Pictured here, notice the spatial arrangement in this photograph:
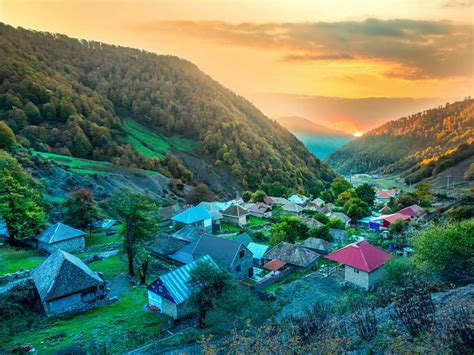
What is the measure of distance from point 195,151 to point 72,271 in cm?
9109

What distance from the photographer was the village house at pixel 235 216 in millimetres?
58781

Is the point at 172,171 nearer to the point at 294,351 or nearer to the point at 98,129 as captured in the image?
the point at 98,129

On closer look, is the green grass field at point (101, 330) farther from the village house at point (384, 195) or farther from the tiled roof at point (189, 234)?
the village house at point (384, 195)

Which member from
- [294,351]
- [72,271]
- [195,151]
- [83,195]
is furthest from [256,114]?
[294,351]

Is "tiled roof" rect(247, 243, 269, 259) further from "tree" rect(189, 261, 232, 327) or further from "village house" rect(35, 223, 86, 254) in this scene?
"village house" rect(35, 223, 86, 254)

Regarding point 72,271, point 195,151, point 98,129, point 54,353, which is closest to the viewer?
point 54,353

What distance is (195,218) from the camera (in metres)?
50.8

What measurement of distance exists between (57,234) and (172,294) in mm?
17332

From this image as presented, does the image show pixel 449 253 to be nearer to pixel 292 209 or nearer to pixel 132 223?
pixel 132 223

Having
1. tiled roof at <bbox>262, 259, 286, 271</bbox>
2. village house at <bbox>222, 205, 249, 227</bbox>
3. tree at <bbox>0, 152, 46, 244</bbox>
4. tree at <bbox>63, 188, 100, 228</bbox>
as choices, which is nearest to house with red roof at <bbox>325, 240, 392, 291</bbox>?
tiled roof at <bbox>262, 259, 286, 271</bbox>

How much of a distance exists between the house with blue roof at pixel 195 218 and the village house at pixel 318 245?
1575 cm

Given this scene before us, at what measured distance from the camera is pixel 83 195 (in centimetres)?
4088

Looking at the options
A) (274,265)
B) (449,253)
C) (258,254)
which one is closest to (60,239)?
(258,254)

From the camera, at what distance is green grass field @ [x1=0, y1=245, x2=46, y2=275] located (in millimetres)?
29502
